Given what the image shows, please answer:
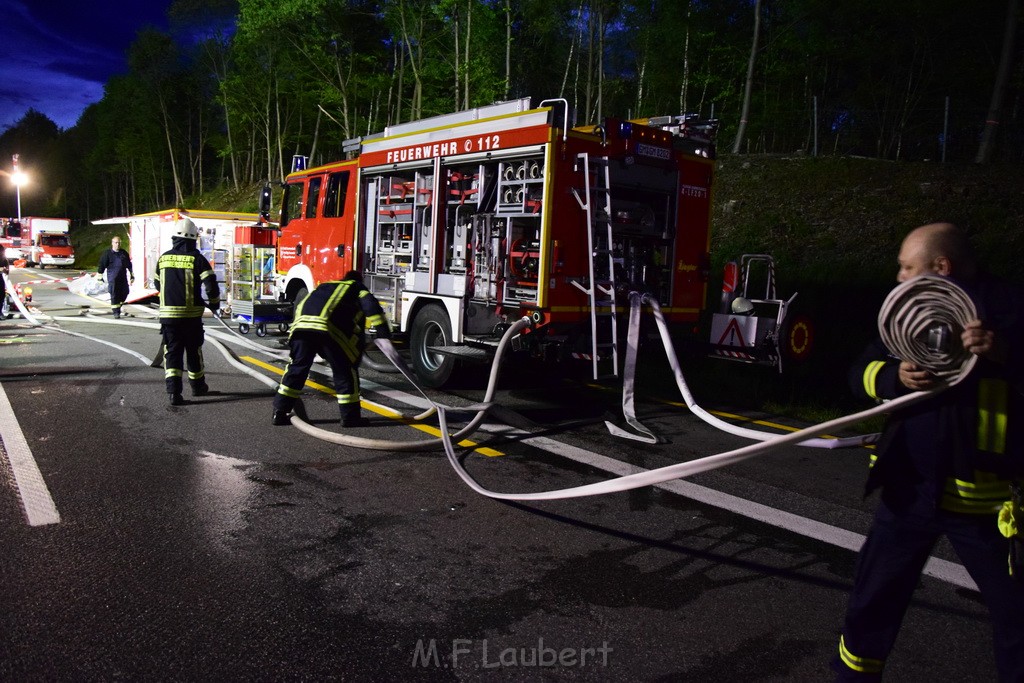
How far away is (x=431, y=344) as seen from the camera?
8828 millimetres

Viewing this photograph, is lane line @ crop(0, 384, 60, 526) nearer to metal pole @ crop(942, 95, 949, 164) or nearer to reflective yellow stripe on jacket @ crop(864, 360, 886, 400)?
reflective yellow stripe on jacket @ crop(864, 360, 886, 400)

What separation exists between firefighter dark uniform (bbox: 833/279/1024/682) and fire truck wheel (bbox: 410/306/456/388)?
6.28 metres

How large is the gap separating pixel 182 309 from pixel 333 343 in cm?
200

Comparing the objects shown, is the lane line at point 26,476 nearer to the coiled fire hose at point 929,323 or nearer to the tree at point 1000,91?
the coiled fire hose at point 929,323

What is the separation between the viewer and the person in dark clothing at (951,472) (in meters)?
2.15

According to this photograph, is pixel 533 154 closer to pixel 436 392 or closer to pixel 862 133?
pixel 436 392

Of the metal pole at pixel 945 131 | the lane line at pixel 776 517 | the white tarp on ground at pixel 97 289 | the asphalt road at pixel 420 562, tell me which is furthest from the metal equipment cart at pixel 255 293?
the metal pole at pixel 945 131

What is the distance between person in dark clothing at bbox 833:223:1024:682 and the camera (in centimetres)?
215

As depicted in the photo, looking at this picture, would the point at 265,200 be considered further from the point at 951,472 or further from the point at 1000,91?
the point at 1000,91

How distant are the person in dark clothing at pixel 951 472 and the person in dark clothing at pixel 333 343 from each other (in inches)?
191

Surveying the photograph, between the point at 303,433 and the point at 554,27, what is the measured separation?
1089 inches

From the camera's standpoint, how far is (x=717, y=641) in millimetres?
3098

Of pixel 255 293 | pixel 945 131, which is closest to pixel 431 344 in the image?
pixel 255 293

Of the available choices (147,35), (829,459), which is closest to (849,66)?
(829,459)
